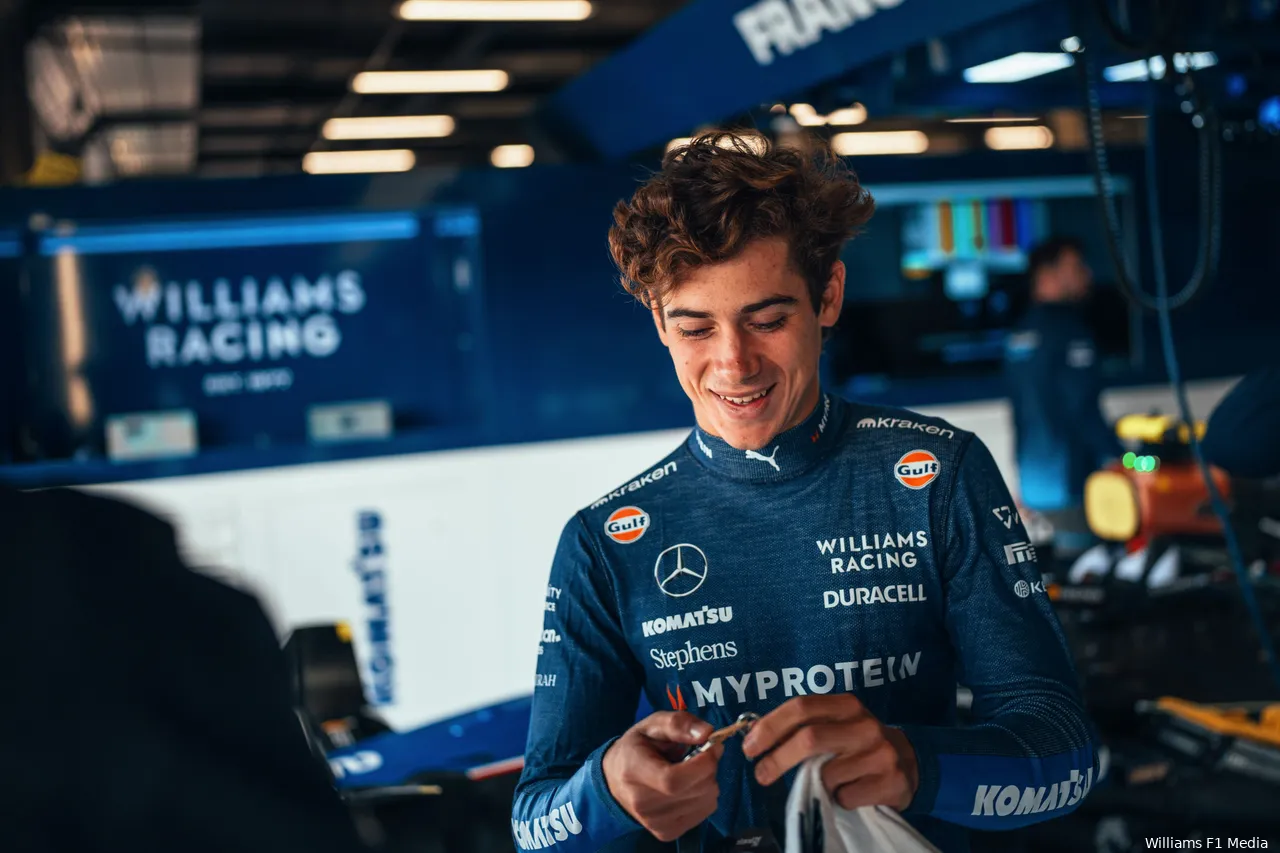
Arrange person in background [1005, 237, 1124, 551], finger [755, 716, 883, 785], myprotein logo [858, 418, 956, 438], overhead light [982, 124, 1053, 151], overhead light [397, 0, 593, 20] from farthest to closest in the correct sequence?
overhead light [982, 124, 1053, 151] < overhead light [397, 0, 593, 20] < person in background [1005, 237, 1124, 551] < myprotein logo [858, 418, 956, 438] < finger [755, 716, 883, 785]

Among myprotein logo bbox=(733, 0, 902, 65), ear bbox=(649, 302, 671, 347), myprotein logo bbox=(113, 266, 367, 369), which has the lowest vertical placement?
ear bbox=(649, 302, 671, 347)

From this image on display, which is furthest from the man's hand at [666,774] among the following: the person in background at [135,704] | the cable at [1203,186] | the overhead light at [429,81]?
the overhead light at [429,81]

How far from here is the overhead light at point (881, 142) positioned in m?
16.7

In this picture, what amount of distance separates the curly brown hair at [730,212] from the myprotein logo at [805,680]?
0.42m

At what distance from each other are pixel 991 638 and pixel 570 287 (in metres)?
4.84

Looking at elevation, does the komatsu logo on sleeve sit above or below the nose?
below

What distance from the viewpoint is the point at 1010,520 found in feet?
4.70

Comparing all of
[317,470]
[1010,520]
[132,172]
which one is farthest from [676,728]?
[132,172]

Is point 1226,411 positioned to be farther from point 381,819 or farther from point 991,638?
point 381,819

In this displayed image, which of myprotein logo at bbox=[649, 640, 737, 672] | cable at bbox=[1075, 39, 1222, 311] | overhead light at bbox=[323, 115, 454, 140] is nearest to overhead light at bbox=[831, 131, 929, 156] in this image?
overhead light at bbox=[323, 115, 454, 140]

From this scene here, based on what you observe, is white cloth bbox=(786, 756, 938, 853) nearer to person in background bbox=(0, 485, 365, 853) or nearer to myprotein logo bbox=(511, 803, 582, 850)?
myprotein logo bbox=(511, 803, 582, 850)

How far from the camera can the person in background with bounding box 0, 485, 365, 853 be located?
0.61 m

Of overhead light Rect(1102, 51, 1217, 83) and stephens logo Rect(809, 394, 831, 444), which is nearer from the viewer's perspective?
stephens logo Rect(809, 394, 831, 444)

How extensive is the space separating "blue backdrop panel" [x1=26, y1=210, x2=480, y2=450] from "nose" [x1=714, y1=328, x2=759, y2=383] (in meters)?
4.59
